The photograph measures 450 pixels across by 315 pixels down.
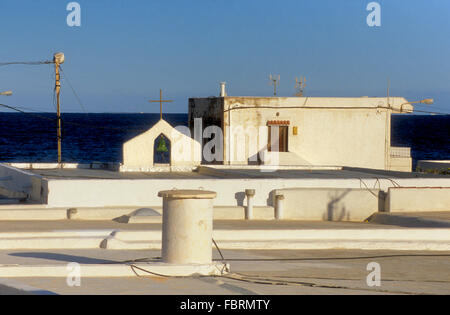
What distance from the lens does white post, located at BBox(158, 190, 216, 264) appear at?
10891 mm

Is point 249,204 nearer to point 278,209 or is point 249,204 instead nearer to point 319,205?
point 278,209

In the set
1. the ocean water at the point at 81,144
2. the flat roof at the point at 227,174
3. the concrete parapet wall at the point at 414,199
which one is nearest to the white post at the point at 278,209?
the flat roof at the point at 227,174

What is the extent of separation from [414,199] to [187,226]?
40.9ft

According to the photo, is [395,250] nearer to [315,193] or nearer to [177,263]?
[177,263]

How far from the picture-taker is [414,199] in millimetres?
22062

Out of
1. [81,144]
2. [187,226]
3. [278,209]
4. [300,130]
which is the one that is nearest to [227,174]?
[278,209]

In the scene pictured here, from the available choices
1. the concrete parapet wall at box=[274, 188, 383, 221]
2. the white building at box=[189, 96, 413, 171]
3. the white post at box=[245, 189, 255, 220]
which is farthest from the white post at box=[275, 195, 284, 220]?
the white building at box=[189, 96, 413, 171]

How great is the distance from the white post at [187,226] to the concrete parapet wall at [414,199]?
11881mm

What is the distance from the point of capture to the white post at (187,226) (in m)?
10.9

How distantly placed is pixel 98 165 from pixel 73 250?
15861 mm

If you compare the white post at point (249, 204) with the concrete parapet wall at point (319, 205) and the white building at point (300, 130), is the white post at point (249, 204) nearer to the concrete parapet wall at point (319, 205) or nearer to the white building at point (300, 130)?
the concrete parapet wall at point (319, 205)

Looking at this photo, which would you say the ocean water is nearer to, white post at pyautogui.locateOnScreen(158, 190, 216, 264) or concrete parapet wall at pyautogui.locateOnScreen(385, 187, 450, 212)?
concrete parapet wall at pyautogui.locateOnScreen(385, 187, 450, 212)
